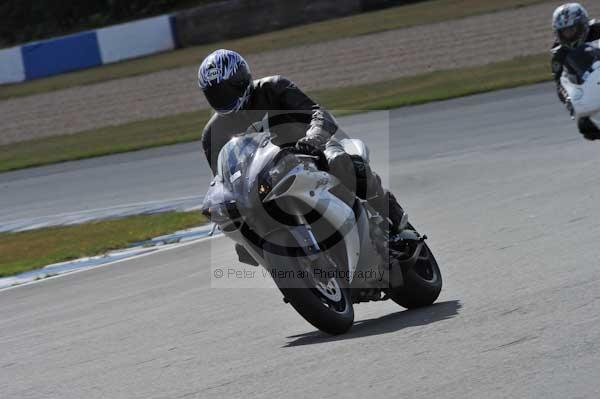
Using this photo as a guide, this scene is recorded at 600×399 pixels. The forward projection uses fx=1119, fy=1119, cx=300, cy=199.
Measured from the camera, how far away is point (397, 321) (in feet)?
18.9

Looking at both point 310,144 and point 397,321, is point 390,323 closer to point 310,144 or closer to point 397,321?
point 397,321

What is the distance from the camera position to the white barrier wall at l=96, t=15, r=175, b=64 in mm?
33781

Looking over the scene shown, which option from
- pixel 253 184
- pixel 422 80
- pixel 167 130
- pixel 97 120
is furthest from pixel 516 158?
pixel 97 120

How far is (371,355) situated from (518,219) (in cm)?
373

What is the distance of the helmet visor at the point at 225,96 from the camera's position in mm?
5852

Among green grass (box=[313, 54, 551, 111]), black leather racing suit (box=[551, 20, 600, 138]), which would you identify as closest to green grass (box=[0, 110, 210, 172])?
green grass (box=[313, 54, 551, 111])

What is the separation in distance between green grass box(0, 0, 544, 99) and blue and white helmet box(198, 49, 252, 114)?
21.4 meters

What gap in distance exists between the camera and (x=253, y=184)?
5.34 m

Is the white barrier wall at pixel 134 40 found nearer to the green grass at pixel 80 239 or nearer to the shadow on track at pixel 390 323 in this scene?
the green grass at pixel 80 239

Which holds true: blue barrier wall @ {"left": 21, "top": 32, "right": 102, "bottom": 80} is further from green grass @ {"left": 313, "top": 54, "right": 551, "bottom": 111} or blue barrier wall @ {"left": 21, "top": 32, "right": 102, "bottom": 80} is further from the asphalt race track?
the asphalt race track

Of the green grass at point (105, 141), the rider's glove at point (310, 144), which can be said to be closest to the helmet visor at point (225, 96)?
the rider's glove at point (310, 144)

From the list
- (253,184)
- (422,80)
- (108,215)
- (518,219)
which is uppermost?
(253,184)

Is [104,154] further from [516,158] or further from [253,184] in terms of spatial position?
[253,184]

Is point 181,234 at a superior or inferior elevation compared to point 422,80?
superior
